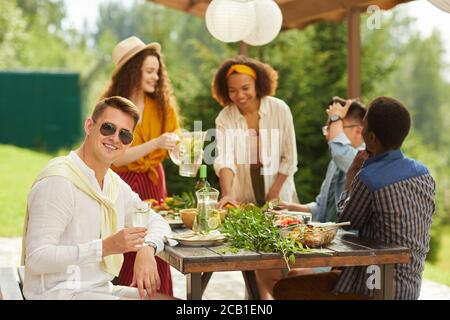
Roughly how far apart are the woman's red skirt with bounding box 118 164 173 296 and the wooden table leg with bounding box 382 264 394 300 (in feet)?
4.69

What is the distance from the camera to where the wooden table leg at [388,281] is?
3.08 metres

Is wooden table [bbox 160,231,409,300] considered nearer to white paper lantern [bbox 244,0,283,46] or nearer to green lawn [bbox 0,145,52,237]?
white paper lantern [bbox 244,0,283,46]

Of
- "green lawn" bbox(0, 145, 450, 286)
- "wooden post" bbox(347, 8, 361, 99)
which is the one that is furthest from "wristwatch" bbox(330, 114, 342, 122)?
"green lawn" bbox(0, 145, 450, 286)

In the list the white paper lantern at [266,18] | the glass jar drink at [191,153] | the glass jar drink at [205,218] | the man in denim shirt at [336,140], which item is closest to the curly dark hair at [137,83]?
the glass jar drink at [191,153]

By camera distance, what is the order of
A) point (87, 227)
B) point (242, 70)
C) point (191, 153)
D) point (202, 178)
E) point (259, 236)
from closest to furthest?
1. point (87, 227)
2. point (259, 236)
3. point (202, 178)
4. point (191, 153)
5. point (242, 70)

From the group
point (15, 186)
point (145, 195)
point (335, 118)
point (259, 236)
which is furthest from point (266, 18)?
point (15, 186)

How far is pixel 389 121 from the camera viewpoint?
3242 mm

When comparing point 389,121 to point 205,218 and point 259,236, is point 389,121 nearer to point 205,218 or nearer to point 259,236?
point 259,236

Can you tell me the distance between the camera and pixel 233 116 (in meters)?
4.52

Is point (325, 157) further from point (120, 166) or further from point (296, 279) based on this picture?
point (296, 279)

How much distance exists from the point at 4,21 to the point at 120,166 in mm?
20268

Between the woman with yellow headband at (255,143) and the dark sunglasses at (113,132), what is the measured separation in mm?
1619

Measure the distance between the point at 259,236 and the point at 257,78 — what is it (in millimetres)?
1633

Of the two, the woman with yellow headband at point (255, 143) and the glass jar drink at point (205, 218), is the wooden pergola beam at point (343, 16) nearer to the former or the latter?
the woman with yellow headband at point (255, 143)
